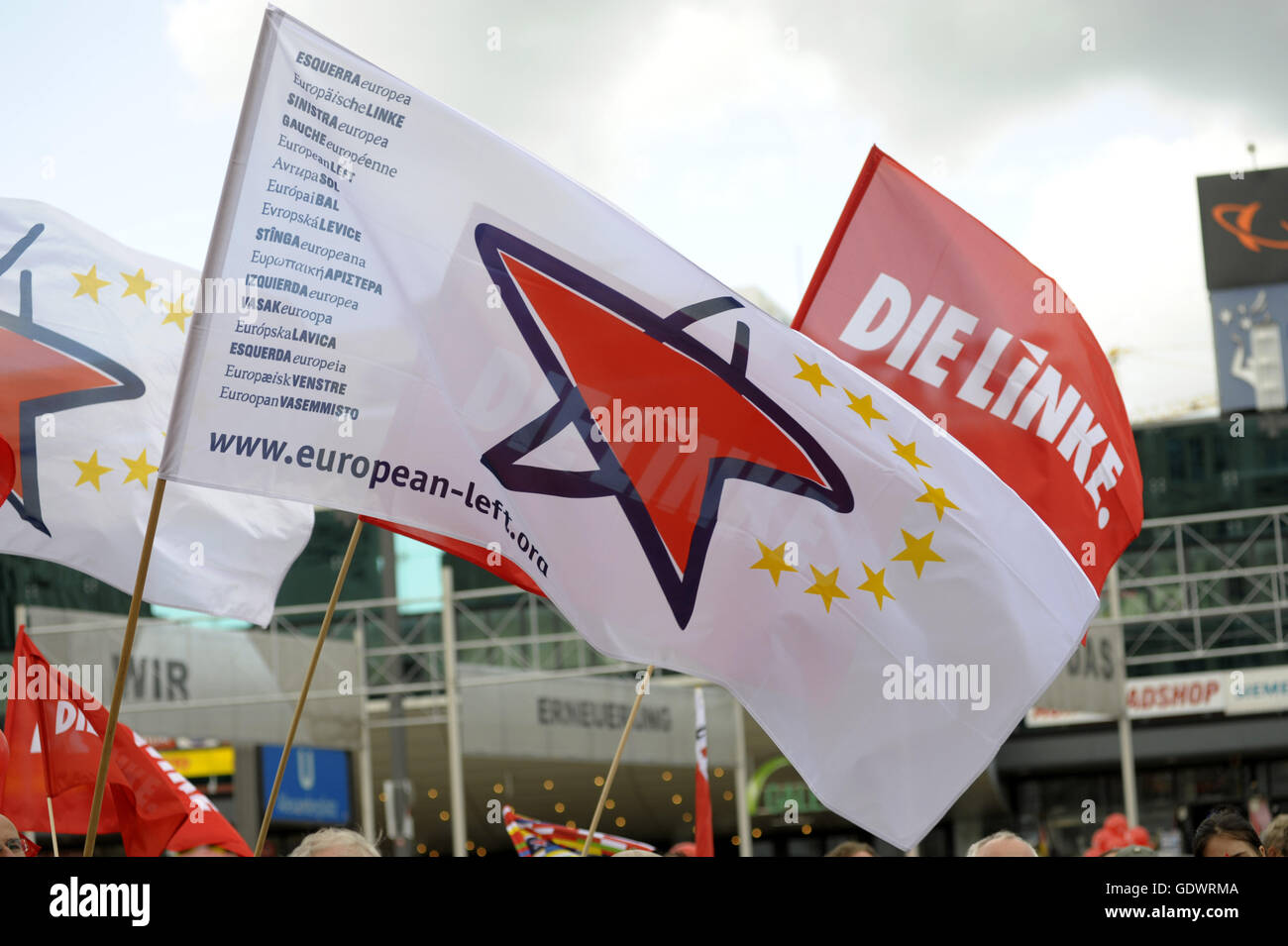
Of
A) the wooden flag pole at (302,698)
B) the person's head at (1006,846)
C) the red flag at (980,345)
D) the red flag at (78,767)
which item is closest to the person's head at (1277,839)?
the person's head at (1006,846)

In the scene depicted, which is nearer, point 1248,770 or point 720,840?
point 1248,770

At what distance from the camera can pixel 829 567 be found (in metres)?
4.92

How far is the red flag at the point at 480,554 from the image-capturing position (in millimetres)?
4766

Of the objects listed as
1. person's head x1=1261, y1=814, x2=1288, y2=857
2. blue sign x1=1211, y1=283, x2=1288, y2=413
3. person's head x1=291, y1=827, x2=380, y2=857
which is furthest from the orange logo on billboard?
person's head x1=291, y1=827, x2=380, y2=857

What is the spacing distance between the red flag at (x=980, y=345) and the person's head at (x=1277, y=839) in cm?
181

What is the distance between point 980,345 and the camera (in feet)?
21.3

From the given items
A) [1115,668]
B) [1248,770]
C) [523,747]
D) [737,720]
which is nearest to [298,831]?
[523,747]

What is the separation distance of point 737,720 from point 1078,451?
1825 centimetres

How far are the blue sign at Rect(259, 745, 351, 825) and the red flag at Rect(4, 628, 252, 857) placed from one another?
13.0 meters

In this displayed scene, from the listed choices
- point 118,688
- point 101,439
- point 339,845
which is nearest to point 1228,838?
point 339,845

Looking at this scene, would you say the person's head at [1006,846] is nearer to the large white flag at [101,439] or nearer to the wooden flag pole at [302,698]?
the wooden flag pole at [302,698]
